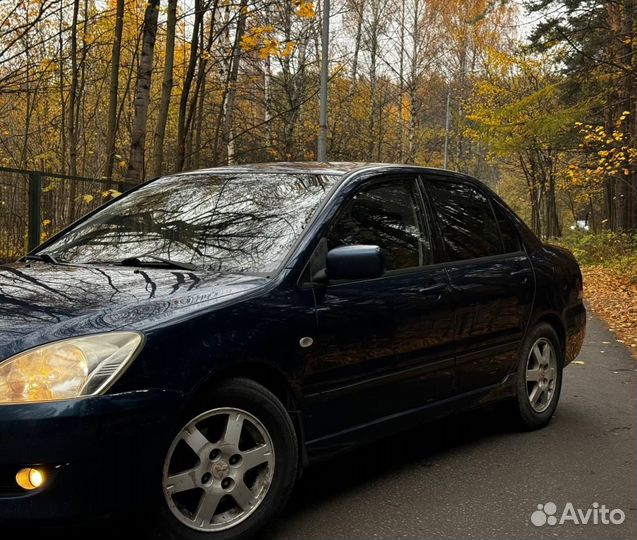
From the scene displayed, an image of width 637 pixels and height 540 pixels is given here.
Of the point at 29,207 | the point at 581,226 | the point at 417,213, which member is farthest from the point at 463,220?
the point at 581,226

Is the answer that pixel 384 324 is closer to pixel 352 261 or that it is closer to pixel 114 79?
pixel 352 261

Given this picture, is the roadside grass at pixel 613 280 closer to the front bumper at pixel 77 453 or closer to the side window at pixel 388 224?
the side window at pixel 388 224

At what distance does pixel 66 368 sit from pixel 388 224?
207 centimetres

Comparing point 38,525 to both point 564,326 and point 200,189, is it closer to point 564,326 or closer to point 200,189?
point 200,189

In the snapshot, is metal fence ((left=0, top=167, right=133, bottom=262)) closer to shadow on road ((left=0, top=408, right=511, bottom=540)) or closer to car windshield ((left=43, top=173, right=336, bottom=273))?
car windshield ((left=43, top=173, right=336, bottom=273))

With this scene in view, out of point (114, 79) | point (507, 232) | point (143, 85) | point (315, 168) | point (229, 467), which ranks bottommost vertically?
point (229, 467)

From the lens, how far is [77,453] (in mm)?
2738

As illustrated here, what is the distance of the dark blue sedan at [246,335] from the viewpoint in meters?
2.82

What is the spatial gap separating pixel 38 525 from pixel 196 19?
36.8 ft

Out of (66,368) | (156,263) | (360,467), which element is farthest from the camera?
(360,467)

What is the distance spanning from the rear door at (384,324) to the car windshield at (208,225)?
9.1 inches

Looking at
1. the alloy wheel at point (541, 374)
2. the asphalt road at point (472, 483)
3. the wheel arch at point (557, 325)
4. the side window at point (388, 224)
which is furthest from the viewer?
the wheel arch at point (557, 325)

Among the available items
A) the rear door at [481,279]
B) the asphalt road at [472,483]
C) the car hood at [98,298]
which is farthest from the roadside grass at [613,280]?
the car hood at [98,298]

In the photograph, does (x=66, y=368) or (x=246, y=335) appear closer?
(x=66, y=368)
